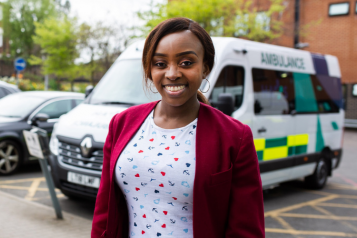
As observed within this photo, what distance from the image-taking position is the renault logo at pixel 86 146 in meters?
4.43

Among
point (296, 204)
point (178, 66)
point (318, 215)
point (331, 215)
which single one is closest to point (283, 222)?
point (318, 215)

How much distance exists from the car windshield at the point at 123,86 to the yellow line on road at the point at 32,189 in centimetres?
201

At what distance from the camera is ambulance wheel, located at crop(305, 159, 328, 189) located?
7.07 m

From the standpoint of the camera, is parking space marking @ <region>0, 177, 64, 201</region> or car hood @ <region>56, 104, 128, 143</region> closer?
car hood @ <region>56, 104, 128, 143</region>

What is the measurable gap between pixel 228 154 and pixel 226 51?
12.3ft

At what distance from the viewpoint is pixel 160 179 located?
1.51m

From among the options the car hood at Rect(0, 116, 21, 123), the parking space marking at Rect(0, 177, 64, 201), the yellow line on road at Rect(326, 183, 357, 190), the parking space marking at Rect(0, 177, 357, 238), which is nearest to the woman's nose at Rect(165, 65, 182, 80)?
the parking space marking at Rect(0, 177, 357, 238)

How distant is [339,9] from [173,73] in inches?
919

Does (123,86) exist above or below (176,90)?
below

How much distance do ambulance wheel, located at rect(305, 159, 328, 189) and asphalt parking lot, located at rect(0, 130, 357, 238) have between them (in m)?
0.12

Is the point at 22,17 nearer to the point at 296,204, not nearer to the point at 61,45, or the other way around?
the point at 61,45

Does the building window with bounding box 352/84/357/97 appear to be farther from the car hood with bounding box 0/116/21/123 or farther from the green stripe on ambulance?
the car hood with bounding box 0/116/21/123

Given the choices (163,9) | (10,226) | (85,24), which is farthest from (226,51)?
(85,24)

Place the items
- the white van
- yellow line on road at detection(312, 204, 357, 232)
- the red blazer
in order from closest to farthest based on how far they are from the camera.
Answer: the red blazer, the white van, yellow line on road at detection(312, 204, 357, 232)
